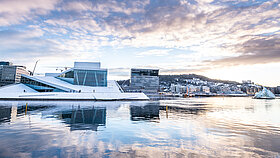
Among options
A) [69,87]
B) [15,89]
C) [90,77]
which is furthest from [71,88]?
[15,89]

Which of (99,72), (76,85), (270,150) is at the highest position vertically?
(99,72)

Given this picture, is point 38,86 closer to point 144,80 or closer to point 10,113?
point 10,113

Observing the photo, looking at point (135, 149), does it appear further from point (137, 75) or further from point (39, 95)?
point (137, 75)

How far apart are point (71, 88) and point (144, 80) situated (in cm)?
12210

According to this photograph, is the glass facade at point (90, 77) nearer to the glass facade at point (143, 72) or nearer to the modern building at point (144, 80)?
the modern building at point (144, 80)

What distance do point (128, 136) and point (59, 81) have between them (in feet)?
248

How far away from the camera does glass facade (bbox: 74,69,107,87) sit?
3219 inches

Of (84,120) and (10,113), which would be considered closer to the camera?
(84,120)

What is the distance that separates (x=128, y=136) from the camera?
14227 millimetres

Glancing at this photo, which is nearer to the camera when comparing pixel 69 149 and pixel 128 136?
pixel 69 149

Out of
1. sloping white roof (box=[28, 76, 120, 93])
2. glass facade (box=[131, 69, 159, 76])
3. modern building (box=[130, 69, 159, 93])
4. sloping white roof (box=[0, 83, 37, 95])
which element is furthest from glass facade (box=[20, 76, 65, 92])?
glass facade (box=[131, 69, 159, 76])

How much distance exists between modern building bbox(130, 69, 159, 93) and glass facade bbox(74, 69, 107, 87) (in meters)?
104

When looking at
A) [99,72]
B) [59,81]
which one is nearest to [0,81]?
[59,81]

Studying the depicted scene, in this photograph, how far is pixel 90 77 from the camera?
8319cm
